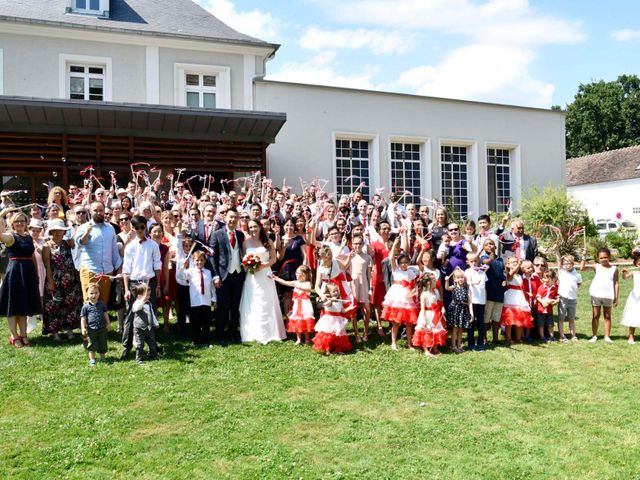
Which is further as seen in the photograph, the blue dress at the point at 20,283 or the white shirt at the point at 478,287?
the white shirt at the point at 478,287

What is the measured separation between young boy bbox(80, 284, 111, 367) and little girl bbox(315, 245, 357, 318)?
9.39 ft

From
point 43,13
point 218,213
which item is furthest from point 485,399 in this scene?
point 43,13

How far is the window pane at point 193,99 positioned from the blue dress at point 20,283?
12.7 m

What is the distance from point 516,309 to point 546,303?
1.82ft

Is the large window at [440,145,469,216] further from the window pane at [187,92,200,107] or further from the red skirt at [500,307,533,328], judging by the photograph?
the red skirt at [500,307,533,328]

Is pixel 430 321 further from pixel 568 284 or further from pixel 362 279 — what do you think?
pixel 568 284

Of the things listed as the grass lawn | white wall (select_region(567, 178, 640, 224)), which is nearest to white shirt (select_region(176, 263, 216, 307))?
the grass lawn

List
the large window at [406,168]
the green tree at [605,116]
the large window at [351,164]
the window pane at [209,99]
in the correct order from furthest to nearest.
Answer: the green tree at [605,116], the large window at [406,168], the large window at [351,164], the window pane at [209,99]

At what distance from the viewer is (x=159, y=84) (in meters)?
19.3

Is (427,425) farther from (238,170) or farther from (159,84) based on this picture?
(159,84)

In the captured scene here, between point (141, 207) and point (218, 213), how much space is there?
1225mm

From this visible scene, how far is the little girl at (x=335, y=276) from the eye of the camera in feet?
26.8

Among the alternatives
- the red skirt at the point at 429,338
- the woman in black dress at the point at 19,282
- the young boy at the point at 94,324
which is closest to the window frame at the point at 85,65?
the woman in black dress at the point at 19,282

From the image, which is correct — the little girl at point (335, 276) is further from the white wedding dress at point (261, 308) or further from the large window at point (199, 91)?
the large window at point (199, 91)
